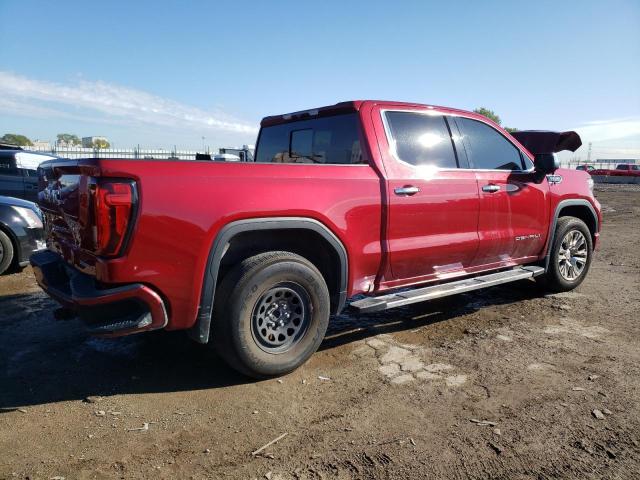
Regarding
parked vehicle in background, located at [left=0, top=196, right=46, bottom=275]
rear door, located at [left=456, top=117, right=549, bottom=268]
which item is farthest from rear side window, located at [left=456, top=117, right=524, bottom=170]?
parked vehicle in background, located at [left=0, top=196, right=46, bottom=275]

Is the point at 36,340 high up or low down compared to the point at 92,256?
down

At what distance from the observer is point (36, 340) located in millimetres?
4004

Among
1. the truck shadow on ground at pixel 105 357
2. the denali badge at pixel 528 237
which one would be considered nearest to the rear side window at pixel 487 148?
the denali badge at pixel 528 237

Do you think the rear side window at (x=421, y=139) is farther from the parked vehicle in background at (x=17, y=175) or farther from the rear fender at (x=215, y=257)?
the parked vehicle in background at (x=17, y=175)

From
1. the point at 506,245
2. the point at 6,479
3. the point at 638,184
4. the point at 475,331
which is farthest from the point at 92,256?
the point at 638,184

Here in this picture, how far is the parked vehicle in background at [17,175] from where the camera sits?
9750mm

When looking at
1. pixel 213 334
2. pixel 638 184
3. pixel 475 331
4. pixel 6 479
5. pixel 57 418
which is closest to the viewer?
pixel 6 479

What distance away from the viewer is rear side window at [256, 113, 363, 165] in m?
3.99

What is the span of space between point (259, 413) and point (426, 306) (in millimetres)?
2755

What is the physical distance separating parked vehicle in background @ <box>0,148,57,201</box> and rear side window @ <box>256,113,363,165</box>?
7060 mm

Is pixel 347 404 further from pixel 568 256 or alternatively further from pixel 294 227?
pixel 568 256

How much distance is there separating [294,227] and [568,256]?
3.93 m

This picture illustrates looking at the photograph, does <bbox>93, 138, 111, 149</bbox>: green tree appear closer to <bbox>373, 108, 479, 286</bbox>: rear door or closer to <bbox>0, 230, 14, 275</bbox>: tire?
<bbox>0, 230, 14, 275</bbox>: tire

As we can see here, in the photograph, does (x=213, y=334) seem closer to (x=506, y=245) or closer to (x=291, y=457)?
(x=291, y=457)
